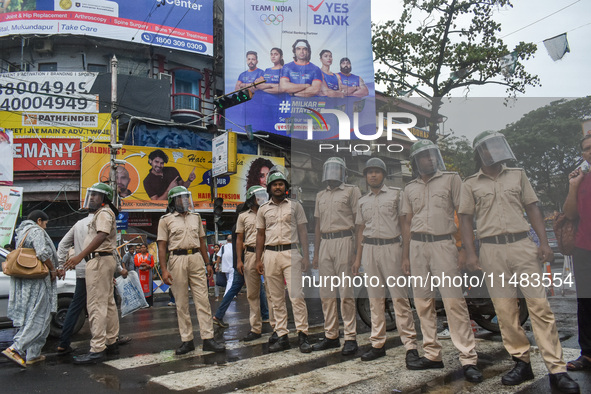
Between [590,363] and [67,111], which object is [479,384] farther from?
[67,111]

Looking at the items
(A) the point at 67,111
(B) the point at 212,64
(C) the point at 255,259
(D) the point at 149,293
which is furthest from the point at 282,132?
(C) the point at 255,259

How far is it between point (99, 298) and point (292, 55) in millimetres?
23023

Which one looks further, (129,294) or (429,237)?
(129,294)

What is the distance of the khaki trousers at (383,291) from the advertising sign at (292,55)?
19.4 metres

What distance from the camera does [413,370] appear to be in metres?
4.54

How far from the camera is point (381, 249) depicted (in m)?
5.09

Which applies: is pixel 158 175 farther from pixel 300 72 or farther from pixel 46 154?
pixel 300 72

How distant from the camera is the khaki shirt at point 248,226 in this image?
690cm

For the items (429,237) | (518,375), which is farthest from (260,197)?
(518,375)

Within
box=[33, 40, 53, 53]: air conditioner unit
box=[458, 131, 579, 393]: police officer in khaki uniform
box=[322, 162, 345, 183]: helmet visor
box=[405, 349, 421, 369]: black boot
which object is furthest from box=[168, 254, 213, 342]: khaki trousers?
box=[33, 40, 53, 53]: air conditioner unit

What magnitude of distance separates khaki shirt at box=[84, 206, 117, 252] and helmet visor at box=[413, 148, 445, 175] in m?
3.68

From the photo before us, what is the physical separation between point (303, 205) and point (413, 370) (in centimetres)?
229

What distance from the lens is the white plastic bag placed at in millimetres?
6957

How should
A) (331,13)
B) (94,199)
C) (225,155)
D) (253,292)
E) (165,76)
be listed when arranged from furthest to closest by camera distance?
(331,13)
(165,76)
(225,155)
(253,292)
(94,199)
